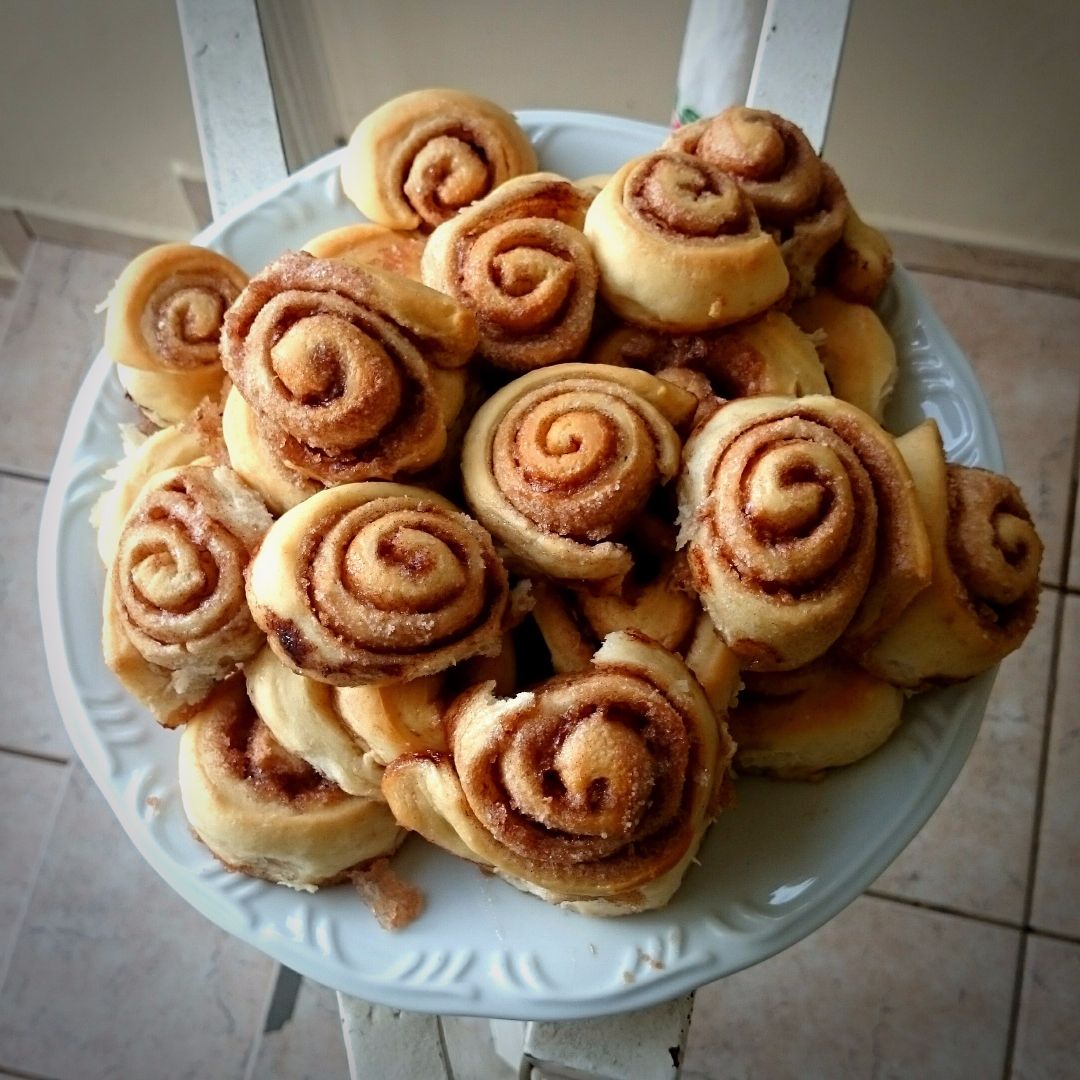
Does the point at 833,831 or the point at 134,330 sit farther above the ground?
the point at 134,330

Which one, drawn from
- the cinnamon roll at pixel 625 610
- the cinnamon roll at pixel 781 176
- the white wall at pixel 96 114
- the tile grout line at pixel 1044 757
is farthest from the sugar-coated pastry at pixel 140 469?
the tile grout line at pixel 1044 757

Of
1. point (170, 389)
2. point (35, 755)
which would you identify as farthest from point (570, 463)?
point (35, 755)

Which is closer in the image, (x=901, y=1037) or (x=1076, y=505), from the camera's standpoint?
(x=901, y=1037)

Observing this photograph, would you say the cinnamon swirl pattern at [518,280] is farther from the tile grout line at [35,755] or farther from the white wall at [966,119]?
the tile grout line at [35,755]

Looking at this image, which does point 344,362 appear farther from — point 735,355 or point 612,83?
point 612,83

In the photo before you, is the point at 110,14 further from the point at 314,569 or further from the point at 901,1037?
the point at 901,1037

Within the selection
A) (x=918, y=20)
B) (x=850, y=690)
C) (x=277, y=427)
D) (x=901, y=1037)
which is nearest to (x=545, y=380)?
(x=277, y=427)

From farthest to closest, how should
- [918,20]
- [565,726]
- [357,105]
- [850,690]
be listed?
[357,105], [918,20], [850,690], [565,726]
